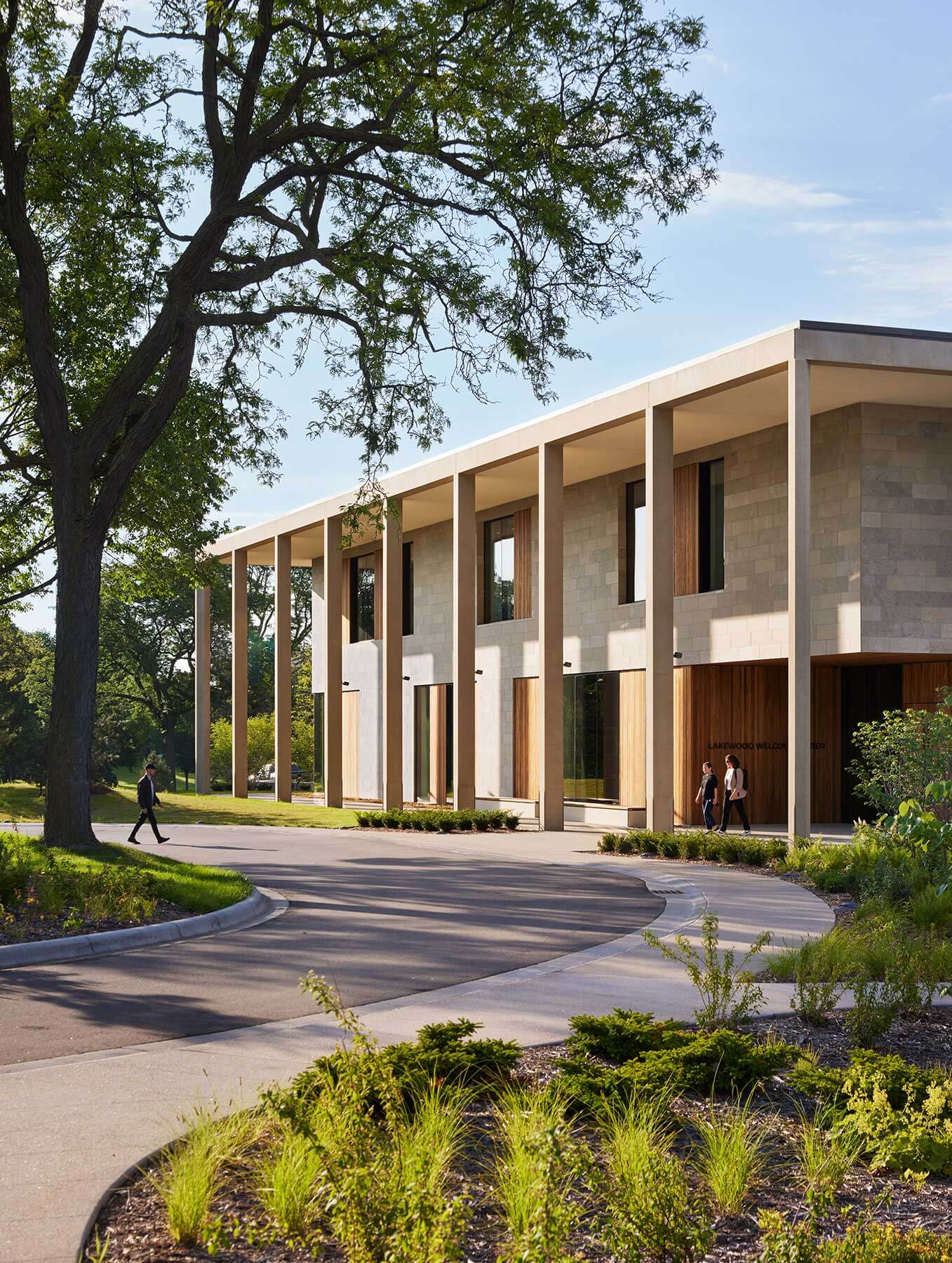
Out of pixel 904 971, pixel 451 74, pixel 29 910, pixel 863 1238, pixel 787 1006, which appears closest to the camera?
pixel 863 1238

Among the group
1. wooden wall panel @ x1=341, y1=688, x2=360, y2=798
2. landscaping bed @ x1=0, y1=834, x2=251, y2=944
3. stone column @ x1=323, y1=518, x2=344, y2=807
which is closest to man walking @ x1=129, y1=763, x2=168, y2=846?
landscaping bed @ x1=0, y1=834, x2=251, y2=944

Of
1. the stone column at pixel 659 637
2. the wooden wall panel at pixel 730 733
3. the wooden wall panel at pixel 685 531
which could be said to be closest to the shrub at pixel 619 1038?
the stone column at pixel 659 637

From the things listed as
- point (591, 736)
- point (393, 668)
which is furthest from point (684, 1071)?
point (393, 668)

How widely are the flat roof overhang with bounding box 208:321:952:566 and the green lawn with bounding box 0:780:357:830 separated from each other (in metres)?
9.10

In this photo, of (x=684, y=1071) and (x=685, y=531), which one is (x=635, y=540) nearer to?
(x=685, y=531)

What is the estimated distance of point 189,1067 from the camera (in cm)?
734

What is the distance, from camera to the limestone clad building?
78.8 ft

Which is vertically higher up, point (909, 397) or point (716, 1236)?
point (909, 397)

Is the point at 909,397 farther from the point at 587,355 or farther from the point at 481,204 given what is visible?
the point at 481,204

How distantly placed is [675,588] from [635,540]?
2292mm

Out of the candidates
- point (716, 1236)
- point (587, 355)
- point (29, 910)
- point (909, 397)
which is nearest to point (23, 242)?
point (587, 355)

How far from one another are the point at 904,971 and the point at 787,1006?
2.94ft

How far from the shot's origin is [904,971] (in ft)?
27.3

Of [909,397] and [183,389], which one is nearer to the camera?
[183,389]
